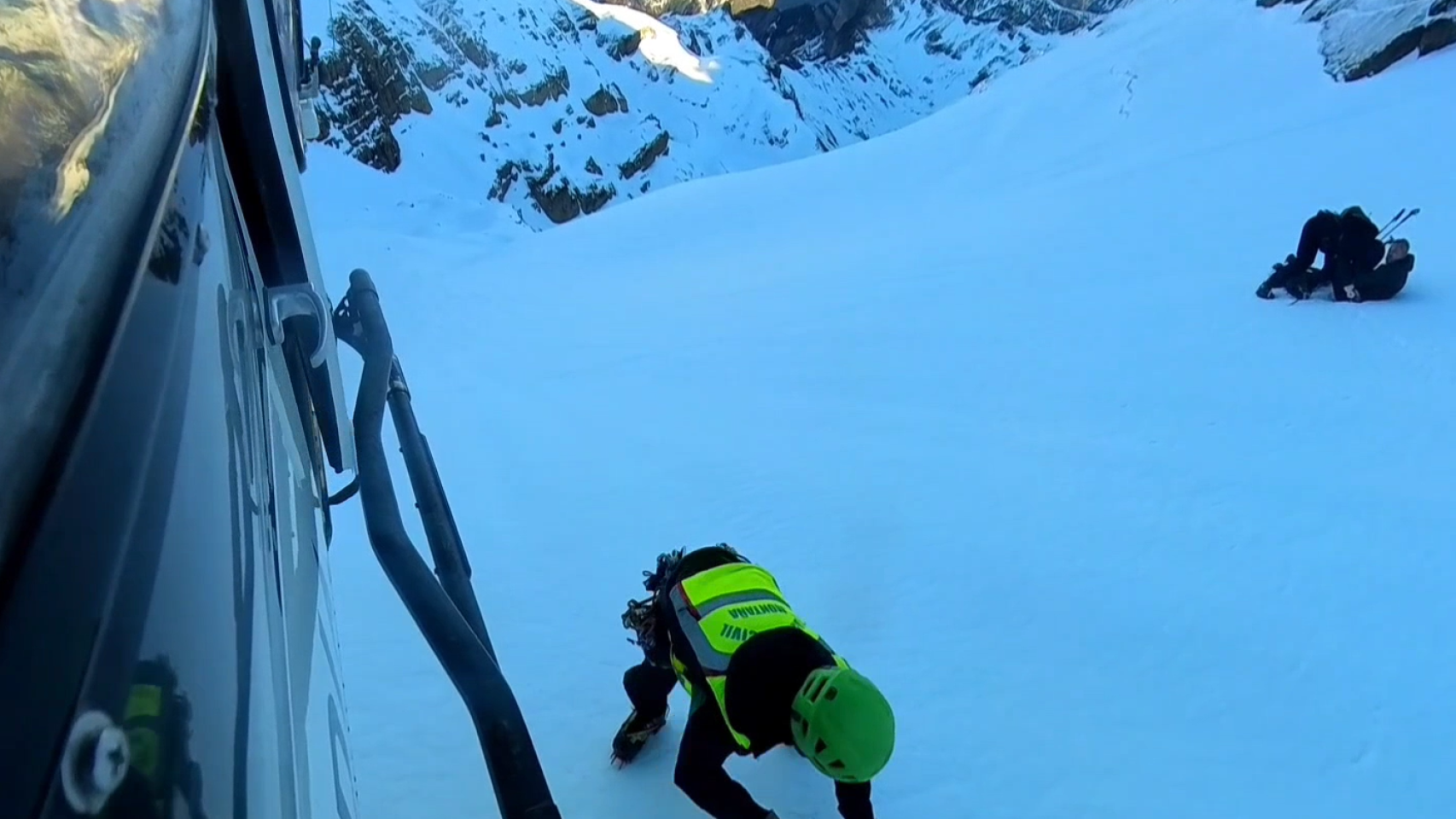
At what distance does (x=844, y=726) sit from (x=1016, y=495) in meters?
2.27

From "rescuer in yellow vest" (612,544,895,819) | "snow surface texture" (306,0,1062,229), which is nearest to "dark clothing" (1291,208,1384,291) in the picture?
"rescuer in yellow vest" (612,544,895,819)

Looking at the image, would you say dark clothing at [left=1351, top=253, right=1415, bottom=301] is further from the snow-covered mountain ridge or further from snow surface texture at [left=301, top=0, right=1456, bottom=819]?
the snow-covered mountain ridge

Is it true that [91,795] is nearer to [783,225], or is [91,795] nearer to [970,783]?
[970,783]

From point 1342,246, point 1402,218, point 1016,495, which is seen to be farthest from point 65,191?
point 1402,218

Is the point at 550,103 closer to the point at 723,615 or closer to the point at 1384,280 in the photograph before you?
the point at 1384,280

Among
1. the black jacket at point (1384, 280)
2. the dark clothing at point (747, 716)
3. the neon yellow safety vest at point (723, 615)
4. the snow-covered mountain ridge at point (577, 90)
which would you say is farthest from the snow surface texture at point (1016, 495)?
the snow-covered mountain ridge at point (577, 90)

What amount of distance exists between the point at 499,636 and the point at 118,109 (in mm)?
2741

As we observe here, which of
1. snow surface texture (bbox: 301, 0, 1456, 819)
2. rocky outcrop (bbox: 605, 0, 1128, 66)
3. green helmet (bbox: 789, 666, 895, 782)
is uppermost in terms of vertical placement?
green helmet (bbox: 789, 666, 895, 782)

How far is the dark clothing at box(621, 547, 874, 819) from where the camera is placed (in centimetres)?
190

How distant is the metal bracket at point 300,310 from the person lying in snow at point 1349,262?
569cm

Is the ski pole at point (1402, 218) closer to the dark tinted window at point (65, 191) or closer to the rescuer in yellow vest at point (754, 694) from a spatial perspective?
the rescuer in yellow vest at point (754, 694)

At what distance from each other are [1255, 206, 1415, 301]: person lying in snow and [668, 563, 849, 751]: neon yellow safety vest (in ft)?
15.4

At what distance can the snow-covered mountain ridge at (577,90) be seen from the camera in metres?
24.0

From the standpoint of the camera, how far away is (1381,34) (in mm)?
11102
